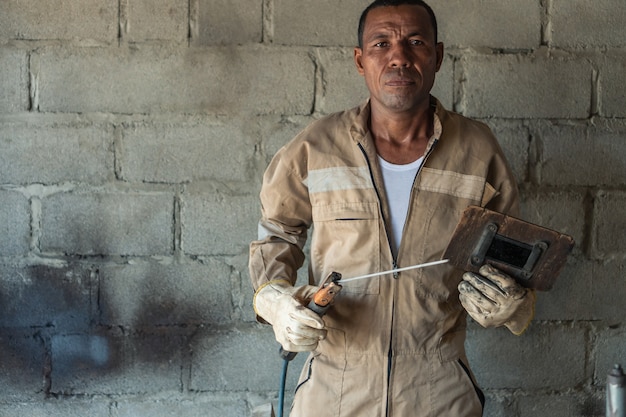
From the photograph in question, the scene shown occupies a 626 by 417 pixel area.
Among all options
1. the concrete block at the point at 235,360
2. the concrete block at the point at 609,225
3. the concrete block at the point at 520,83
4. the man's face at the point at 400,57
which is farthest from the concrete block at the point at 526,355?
the man's face at the point at 400,57

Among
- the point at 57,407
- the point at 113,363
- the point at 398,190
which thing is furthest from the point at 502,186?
the point at 57,407

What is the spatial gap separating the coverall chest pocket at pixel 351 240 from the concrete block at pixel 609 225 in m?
1.04

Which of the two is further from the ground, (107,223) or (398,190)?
(398,190)

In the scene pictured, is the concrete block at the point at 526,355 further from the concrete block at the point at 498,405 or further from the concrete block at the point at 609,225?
the concrete block at the point at 609,225

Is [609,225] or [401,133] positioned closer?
[401,133]

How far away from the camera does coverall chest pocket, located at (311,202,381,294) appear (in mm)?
1896

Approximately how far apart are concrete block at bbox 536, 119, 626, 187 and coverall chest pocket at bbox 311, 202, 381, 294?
2.96 feet

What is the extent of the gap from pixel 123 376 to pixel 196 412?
0.29 meters

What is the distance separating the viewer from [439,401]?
1.86 metres

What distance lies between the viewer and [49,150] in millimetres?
2475

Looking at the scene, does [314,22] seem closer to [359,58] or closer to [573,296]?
[359,58]

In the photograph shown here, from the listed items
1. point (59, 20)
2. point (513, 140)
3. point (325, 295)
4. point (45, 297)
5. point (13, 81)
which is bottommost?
point (45, 297)

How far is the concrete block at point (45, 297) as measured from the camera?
98.0 inches

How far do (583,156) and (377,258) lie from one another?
105 centimetres
